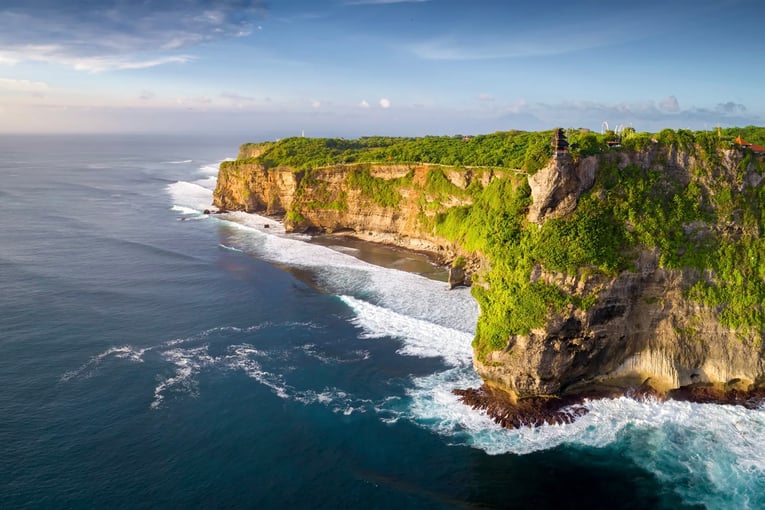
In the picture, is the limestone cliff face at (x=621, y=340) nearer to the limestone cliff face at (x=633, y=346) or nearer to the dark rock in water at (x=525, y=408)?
the limestone cliff face at (x=633, y=346)

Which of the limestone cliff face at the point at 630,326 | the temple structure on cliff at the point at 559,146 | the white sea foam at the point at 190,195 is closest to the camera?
the limestone cliff face at the point at 630,326

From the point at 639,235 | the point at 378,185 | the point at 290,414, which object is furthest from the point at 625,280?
the point at 378,185

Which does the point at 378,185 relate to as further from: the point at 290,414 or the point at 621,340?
the point at 621,340

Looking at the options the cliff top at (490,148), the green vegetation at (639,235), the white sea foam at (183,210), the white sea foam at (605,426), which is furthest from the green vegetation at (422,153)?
the white sea foam at (605,426)

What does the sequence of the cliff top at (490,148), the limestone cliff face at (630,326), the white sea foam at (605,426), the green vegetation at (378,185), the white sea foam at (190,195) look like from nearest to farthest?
the white sea foam at (605,426), the limestone cliff face at (630,326), the cliff top at (490,148), the green vegetation at (378,185), the white sea foam at (190,195)

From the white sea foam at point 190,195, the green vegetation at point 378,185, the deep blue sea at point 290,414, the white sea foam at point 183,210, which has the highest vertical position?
the green vegetation at point 378,185

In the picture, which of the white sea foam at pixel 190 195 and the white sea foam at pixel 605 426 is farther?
the white sea foam at pixel 190 195
